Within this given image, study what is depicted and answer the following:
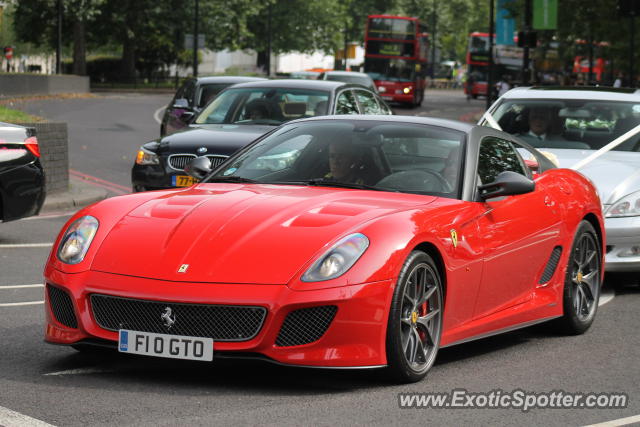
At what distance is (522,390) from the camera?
6.37 m

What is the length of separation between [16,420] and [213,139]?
9034 millimetres

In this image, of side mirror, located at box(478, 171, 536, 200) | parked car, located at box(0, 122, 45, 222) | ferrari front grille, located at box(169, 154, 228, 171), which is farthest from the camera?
ferrari front grille, located at box(169, 154, 228, 171)

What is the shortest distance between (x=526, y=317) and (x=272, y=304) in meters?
2.32

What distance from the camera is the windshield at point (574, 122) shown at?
40.5ft

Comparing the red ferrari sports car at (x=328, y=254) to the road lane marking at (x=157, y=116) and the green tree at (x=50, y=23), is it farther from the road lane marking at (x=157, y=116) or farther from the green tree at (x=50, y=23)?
the green tree at (x=50, y=23)

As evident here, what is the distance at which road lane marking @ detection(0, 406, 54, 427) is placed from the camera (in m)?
5.25

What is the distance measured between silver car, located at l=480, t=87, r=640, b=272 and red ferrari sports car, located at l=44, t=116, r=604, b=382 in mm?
3340

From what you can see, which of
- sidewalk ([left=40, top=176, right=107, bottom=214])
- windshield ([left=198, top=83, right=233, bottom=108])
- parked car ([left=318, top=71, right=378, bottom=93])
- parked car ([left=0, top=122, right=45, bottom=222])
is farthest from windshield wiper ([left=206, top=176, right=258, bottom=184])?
→ parked car ([left=318, top=71, right=378, bottom=93])

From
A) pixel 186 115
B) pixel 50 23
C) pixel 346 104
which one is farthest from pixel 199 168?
pixel 50 23

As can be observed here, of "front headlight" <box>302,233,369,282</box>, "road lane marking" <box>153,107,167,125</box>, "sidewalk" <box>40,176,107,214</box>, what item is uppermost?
"front headlight" <box>302,233,369,282</box>

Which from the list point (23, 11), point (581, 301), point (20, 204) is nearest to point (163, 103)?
point (23, 11)

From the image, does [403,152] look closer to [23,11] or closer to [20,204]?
[20,204]

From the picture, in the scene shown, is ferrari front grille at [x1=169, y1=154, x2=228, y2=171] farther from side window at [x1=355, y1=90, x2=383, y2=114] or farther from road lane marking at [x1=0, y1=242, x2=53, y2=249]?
side window at [x1=355, y1=90, x2=383, y2=114]

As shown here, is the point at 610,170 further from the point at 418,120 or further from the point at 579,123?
the point at 418,120
